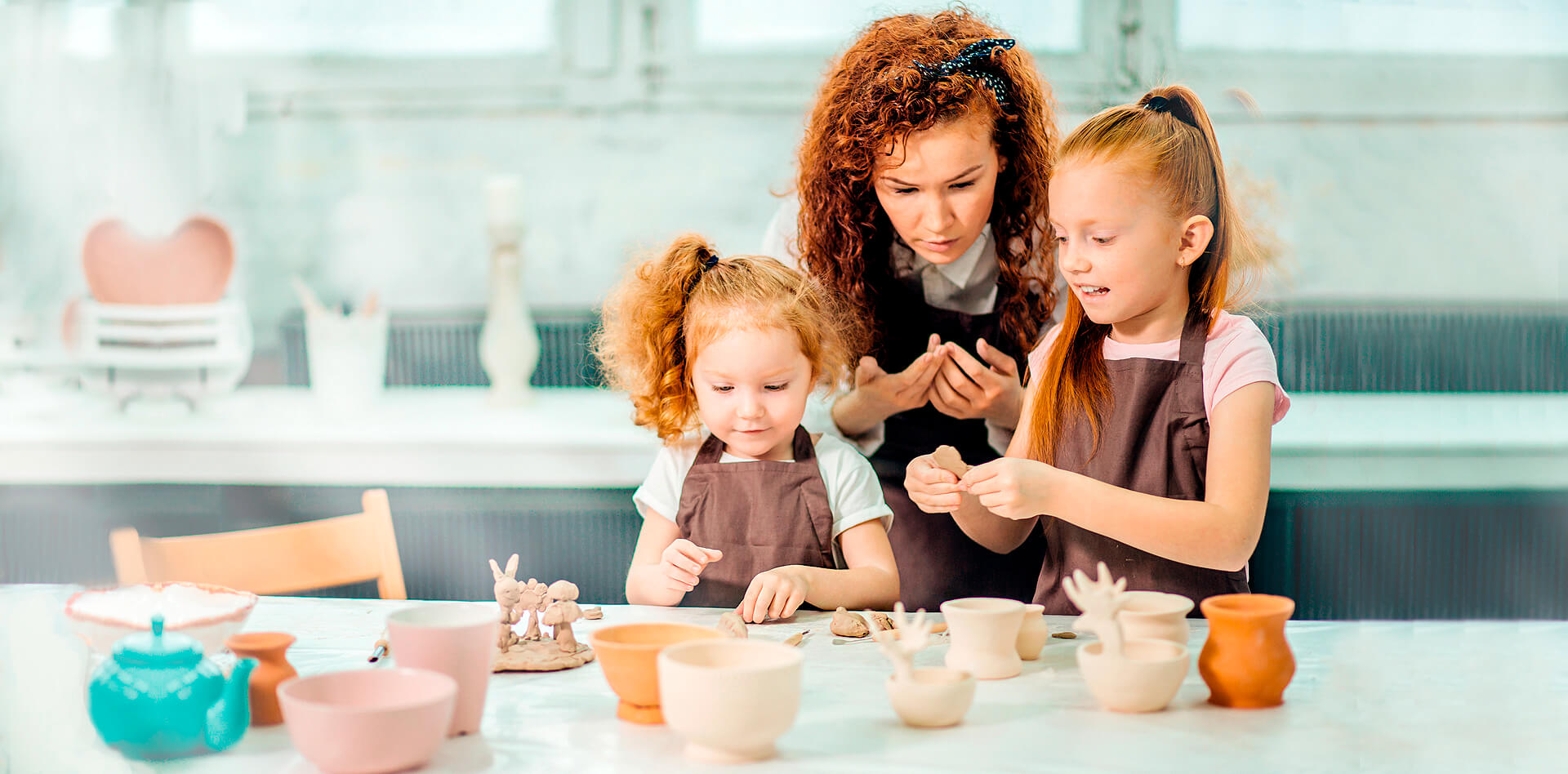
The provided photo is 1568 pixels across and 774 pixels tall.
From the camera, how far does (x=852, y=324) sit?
1582 mm

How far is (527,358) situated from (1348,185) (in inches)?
67.2

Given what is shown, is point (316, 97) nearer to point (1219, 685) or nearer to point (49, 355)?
point (49, 355)

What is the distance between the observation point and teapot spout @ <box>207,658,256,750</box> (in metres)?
0.81

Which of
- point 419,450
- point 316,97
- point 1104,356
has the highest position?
point 316,97

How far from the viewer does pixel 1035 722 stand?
85 cm

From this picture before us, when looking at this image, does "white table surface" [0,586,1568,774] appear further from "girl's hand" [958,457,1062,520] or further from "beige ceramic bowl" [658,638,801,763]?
"girl's hand" [958,457,1062,520]

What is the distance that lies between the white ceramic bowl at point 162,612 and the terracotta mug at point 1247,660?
2.56 feet

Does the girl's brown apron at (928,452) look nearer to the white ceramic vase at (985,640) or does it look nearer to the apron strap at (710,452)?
the apron strap at (710,452)

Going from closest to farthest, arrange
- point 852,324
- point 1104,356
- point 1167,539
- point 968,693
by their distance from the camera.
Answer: point 968,693
point 1167,539
point 1104,356
point 852,324

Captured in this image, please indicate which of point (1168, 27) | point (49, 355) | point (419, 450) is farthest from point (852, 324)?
point (49, 355)

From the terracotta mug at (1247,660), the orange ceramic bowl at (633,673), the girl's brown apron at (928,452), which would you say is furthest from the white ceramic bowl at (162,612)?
the girl's brown apron at (928,452)

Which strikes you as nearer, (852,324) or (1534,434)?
(852,324)

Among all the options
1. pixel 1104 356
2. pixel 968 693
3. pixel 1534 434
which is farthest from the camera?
pixel 1534 434

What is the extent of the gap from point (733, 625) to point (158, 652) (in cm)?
47
